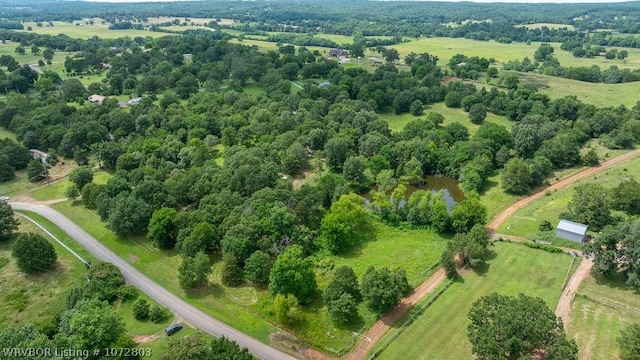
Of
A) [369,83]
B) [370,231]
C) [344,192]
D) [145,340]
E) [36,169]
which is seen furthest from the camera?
[369,83]

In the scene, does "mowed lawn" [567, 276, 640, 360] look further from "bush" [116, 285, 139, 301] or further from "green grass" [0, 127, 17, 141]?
"green grass" [0, 127, 17, 141]

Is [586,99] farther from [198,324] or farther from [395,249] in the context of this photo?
[198,324]

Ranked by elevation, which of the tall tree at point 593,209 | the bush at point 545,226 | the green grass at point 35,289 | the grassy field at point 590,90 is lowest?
the green grass at point 35,289

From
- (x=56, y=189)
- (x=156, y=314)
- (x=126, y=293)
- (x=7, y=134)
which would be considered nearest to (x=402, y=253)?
(x=156, y=314)

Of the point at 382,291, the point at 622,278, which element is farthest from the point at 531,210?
the point at 382,291

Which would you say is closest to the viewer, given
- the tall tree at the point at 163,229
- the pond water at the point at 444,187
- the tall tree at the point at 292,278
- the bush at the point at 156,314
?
the bush at the point at 156,314

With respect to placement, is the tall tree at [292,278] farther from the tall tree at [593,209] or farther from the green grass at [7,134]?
the green grass at [7,134]

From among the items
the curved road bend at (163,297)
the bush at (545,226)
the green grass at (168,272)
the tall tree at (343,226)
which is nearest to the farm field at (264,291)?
the green grass at (168,272)
